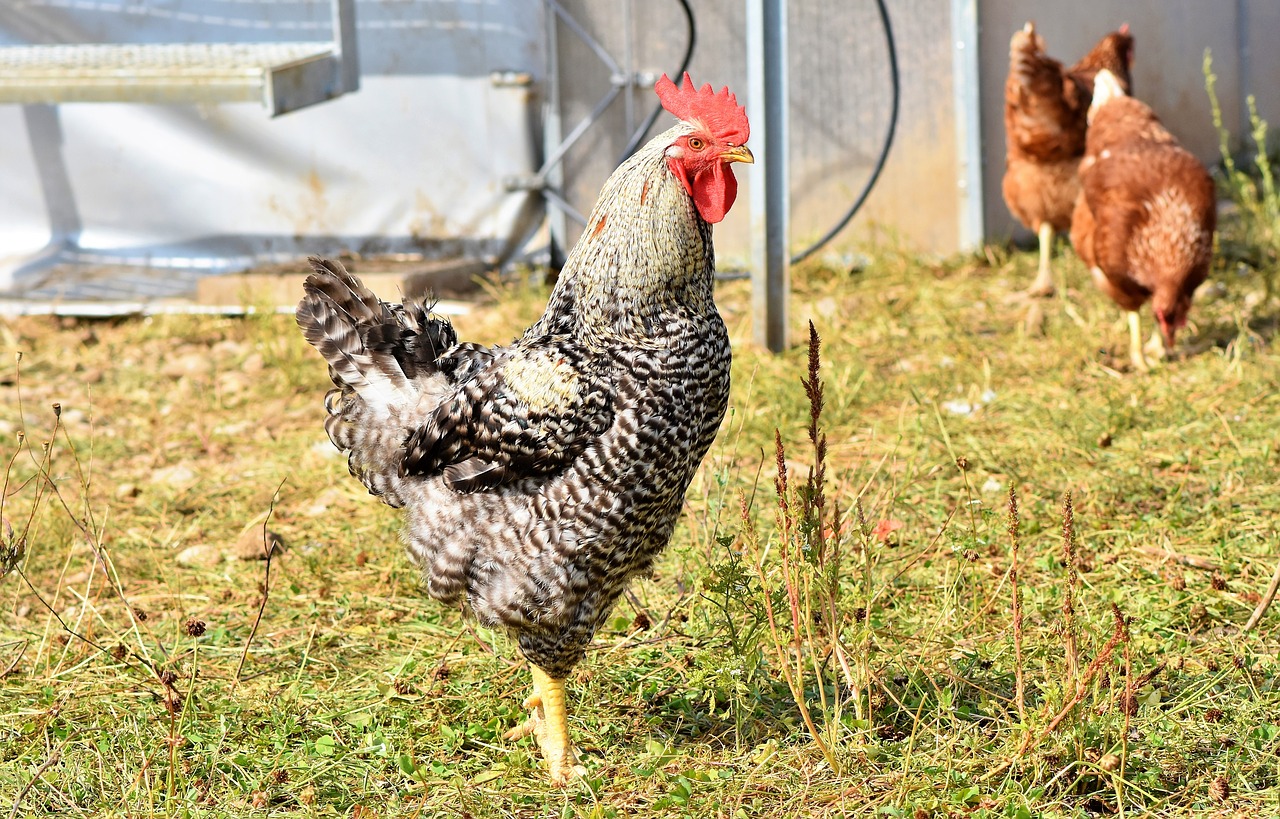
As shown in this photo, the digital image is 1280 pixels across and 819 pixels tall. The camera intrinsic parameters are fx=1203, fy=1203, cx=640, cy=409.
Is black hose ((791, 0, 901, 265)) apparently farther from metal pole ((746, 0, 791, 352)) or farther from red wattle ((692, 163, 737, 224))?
red wattle ((692, 163, 737, 224))

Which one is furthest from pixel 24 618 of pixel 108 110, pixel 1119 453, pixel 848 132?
pixel 848 132

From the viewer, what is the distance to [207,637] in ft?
11.3

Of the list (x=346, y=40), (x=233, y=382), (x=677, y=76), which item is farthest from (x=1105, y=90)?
(x=233, y=382)

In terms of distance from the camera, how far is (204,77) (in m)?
5.08

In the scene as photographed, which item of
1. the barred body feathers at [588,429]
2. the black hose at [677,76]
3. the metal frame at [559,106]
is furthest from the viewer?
the metal frame at [559,106]

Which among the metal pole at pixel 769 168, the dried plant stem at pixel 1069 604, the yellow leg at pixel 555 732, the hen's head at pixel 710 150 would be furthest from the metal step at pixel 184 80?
the dried plant stem at pixel 1069 604

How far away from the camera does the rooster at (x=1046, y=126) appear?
608cm

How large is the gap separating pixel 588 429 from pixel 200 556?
2.04 meters

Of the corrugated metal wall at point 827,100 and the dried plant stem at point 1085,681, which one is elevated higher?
the corrugated metal wall at point 827,100

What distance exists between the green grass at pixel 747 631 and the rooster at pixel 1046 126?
114 centimetres

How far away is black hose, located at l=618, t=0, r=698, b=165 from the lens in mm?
6688

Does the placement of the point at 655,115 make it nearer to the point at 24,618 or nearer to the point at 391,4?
the point at 391,4

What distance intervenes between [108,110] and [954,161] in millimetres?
5002

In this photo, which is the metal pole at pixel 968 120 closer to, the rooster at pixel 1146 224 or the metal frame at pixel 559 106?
the rooster at pixel 1146 224
